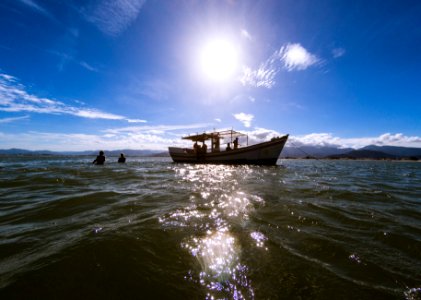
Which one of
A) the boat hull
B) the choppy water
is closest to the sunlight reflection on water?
the choppy water

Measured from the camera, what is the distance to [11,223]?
12.2ft

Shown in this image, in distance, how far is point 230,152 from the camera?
28141 millimetres

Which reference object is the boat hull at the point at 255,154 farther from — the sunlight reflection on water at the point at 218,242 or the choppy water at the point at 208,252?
the sunlight reflection on water at the point at 218,242

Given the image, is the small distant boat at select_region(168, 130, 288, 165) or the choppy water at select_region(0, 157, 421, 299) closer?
the choppy water at select_region(0, 157, 421, 299)

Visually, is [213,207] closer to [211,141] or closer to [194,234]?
[194,234]

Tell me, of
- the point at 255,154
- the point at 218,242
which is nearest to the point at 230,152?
the point at 255,154

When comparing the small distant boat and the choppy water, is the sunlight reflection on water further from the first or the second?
the small distant boat

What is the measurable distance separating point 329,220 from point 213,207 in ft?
8.65

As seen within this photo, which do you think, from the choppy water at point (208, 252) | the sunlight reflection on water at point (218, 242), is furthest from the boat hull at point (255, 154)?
the sunlight reflection on water at point (218, 242)

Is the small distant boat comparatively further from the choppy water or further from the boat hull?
the choppy water

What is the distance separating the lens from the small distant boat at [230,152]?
26.5m

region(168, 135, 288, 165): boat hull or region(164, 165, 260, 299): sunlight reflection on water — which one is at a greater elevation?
region(168, 135, 288, 165): boat hull

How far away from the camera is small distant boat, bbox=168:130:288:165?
2650 centimetres

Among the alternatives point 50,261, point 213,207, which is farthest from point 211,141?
point 50,261
